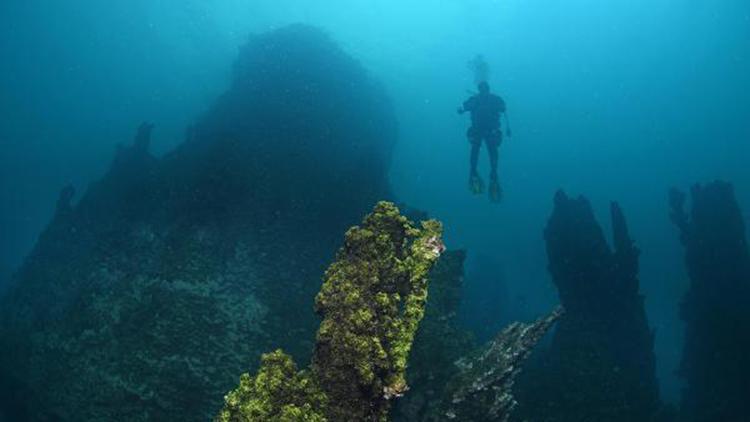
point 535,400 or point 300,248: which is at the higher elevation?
point 300,248

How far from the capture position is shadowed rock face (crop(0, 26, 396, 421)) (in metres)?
12.4

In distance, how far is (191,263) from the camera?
14.2 metres

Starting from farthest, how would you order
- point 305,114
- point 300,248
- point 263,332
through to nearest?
point 305,114
point 300,248
point 263,332

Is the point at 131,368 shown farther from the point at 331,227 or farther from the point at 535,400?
the point at 535,400

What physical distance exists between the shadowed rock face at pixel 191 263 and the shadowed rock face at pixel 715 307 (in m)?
14.7

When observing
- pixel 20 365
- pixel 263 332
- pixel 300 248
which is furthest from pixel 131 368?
pixel 300 248

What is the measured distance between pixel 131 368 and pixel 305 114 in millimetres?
12851

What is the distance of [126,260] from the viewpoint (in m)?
14.9

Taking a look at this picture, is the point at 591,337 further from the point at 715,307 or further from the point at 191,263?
the point at 191,263

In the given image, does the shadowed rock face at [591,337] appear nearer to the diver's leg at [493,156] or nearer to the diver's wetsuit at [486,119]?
the diver's leg at [493,156]

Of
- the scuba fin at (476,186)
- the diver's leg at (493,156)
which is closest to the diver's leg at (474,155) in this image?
the diver's leg at (493,156)

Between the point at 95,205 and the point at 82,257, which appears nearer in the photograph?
the point at 82,257

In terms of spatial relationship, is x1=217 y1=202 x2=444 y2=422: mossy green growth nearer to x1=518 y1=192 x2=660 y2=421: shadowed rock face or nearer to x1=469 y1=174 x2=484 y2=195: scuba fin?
x1=518 y1=192 x2=660 y2=421: shadowed rock face

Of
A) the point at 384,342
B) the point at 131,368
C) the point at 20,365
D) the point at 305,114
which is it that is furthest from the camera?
the point at 305,114
